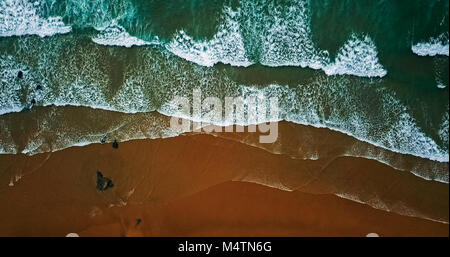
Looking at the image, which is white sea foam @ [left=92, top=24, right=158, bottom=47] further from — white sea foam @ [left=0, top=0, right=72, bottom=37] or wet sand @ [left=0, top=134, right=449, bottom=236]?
wet sand @ [left=0, top=134, right=449, bottom=236]

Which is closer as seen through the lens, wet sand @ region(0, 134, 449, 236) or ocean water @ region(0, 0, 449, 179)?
wet sand @ region(0, 134, 449, 236)

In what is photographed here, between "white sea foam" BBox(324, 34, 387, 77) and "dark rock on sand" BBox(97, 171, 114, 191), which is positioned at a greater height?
"white sea foam" BBox(324, 34, 387, 77)

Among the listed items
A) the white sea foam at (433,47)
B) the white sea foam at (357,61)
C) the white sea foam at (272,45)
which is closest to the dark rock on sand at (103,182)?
the white sea foam at (272,45)

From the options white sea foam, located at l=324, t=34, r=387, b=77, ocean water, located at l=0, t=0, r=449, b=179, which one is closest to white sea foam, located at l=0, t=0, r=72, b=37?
ocean water, located at l=0, t=0, r=449, b=179

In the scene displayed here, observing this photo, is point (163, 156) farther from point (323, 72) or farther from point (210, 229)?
point (323, 72)

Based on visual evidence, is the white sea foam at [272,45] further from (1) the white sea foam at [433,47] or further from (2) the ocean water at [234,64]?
(1) the white sea foam at [433,47]
